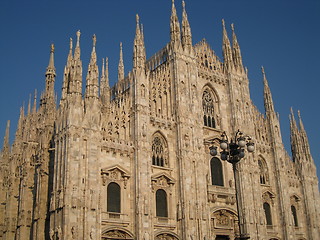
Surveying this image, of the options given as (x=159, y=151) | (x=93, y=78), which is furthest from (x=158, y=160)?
(x=93, y=78)

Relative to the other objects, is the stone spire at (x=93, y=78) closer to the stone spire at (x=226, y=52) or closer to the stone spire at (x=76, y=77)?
the stone spire at (x=76, y=77)

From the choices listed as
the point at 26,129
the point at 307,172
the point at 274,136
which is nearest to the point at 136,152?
the point at 26,129

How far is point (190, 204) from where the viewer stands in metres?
32.7

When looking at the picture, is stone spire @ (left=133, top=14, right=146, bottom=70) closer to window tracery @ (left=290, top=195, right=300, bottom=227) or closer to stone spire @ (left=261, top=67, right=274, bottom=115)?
stone spire @ (left=261, top=67, right=274, bottom=115)

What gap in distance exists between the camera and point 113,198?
2986cm

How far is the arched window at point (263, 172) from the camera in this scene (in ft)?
133

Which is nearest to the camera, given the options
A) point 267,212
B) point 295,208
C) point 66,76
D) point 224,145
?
point 224,145

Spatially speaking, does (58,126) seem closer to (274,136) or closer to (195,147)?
(195,147)

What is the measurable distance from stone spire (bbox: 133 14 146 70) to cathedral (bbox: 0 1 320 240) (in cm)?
10

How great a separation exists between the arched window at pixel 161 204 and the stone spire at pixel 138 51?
34.3 ft

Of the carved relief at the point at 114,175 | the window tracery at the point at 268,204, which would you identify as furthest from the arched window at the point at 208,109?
the carved relief at the point at 114,175

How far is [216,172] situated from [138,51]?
12.6 metres

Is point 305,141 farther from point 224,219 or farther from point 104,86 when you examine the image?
point 104,86

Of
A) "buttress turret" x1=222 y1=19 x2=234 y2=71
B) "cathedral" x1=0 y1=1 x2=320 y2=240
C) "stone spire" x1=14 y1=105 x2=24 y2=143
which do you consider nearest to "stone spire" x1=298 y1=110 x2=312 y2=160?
"cathedral" x1=0 y1=1 x2=320 y2=240
